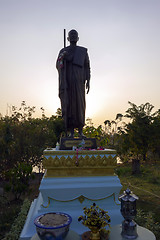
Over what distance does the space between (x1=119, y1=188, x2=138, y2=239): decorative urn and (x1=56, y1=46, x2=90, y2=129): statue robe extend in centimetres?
309

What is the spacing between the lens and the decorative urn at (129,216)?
11.6 feet

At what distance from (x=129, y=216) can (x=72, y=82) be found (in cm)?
411

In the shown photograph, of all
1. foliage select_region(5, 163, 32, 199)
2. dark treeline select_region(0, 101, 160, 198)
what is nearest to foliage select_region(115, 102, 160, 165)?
dark treeline select_region(0, 101, 160, 198)

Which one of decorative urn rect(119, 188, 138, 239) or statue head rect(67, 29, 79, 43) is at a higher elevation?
statue head rect(67, 29, 79, 43)

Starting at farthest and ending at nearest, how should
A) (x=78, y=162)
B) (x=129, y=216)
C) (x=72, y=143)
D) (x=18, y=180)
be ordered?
→ (x=18, y=180)
(x=72, y=143)
(x=78, y=162)
(x=129, y=216)

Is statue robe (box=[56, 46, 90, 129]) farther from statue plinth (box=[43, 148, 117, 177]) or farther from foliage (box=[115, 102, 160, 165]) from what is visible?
foliage (box=[115, 102, 160, 165])

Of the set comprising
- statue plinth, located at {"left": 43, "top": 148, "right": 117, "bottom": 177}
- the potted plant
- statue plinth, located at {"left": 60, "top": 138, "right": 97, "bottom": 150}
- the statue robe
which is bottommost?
the potted plant

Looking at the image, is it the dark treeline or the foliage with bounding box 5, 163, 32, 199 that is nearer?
the foliage with bounding box 5, 163, 32, 199

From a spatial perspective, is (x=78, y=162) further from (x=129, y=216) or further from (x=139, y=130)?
(x=139, y=130)

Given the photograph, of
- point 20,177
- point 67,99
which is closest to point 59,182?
point 67,99

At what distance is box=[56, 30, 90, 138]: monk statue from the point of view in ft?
20.1

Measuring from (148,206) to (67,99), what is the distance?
5.33 metres

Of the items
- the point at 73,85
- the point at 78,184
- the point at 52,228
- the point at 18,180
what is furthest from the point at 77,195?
the point at 18,180

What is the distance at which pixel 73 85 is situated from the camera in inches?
245
